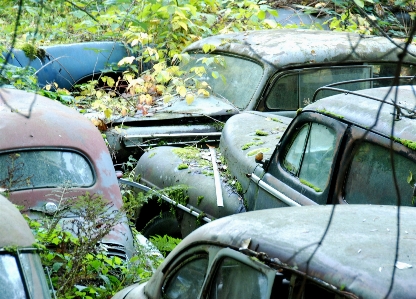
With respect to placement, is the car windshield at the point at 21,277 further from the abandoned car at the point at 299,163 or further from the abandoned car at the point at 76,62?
the abandoned car at the point at 76,62

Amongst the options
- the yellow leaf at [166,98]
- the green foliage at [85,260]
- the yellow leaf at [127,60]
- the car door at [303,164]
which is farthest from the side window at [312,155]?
the yellow leaf at [127,60]

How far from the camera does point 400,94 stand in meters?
4.74

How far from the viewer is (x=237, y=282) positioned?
8.93ft

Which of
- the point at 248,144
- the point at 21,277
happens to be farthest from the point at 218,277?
the point at 248,144

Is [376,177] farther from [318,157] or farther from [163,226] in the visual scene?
[163,226]

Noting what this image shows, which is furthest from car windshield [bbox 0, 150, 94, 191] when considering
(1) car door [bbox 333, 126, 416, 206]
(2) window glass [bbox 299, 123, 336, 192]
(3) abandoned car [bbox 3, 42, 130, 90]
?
(3) abandoned car [bbox 3, 42, 130, 90]

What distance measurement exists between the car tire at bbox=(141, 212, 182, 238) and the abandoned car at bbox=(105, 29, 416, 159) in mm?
1301

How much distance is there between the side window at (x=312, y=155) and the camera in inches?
184

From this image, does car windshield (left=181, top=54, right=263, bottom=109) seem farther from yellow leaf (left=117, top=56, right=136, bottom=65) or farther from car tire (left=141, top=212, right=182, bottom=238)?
car tire (left=141, top=212, right=182, bottom=238)

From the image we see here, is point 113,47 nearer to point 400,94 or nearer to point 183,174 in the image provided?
point 183,174

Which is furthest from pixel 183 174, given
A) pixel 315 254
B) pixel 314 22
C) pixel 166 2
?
pixel 314 22

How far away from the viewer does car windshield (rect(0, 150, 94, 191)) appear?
5.34 metres

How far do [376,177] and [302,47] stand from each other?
4.04m

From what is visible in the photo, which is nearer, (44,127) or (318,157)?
(318,157)
